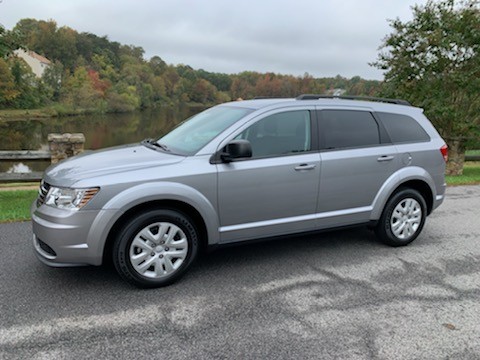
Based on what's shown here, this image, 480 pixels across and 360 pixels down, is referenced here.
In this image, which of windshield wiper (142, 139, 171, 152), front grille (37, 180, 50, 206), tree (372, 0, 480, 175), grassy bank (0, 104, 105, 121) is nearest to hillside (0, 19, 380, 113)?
grassy bank (0, 104, 105, 121)

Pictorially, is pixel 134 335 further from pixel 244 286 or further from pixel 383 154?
pixel 383 154

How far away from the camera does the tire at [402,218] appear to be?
15.8ft

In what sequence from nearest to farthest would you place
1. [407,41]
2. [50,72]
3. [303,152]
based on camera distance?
[303,152] < [407,41] < [50,72]

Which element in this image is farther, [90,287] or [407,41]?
[407,41]

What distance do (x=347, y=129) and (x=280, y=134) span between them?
0.87 metres

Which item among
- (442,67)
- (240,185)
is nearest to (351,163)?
(240,185)

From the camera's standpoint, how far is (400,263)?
14.6 feet

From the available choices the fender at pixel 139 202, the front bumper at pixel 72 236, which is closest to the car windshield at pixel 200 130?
the fender at pixel 139 202

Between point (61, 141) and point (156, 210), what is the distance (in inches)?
250

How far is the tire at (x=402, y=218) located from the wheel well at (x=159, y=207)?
2.21 meters

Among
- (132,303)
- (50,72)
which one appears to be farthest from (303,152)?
(50,72)

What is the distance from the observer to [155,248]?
3650 mm

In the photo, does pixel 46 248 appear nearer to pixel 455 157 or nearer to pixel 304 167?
pixel 304 167

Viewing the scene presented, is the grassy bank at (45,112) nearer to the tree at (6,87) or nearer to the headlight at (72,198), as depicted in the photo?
the tree at (6,87)
